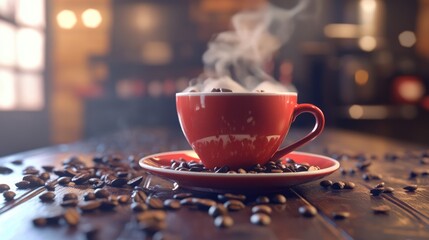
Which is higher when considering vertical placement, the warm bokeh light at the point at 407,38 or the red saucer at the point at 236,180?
the warm bokeh light at the point at 407,38

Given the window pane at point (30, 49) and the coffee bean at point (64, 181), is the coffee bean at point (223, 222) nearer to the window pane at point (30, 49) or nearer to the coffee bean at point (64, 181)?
the coffee bean at point (64, 181)

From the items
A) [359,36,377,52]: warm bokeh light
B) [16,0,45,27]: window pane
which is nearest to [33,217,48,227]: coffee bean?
[16,0,45,27]: window pane

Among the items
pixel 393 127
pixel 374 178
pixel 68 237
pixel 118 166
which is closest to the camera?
pixel 68 237

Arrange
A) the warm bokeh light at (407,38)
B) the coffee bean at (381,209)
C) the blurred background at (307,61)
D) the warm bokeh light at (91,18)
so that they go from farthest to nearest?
the warm bokeh light at (91,18)
the warm bokeh light at (407,38)
the blurred background at (307,61)
the coffee bean at (381,209)

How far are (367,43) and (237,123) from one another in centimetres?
470

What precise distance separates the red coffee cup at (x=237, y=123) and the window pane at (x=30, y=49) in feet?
9.44

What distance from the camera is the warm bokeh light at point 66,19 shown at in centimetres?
594

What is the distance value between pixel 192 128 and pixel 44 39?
3389 millimetres

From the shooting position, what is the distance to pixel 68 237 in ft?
1.54

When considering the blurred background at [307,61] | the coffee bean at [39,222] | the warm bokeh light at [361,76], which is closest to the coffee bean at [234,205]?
the coffee bean at [39,222]

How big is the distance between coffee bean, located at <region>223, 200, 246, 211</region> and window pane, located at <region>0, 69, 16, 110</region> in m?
2.79

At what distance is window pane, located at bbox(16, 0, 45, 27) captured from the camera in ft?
10.7

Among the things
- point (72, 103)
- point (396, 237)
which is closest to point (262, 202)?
point (396, 237)

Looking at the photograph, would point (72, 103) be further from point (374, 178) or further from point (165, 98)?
point (374, 178)
